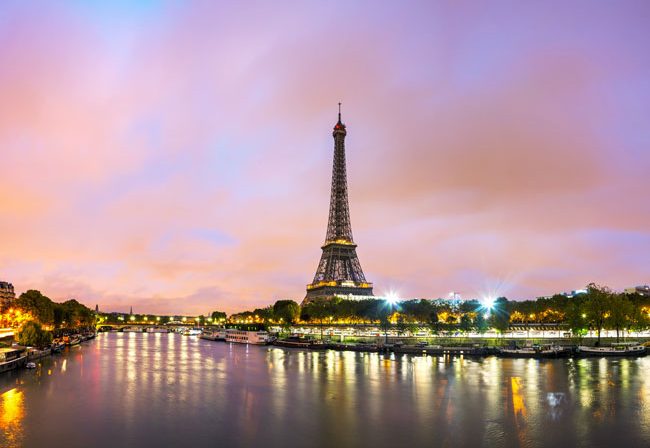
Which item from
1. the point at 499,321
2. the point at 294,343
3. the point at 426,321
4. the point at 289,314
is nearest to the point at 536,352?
the point at 499,321

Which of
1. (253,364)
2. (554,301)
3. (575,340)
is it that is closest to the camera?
(253,364)

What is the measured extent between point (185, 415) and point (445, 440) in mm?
19931

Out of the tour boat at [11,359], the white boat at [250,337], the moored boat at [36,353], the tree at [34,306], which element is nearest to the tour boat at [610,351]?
the white boat at [250,337]

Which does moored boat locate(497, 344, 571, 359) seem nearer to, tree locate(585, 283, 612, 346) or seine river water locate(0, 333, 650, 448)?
seine river water locate(0, 333, 650, 448)

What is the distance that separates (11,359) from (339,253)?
122049 millimetres

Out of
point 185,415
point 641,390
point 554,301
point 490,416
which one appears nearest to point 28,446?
point 185,415

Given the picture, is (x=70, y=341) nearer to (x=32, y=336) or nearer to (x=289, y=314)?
(x=32, y=336)

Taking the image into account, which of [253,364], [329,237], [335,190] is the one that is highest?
[335,190]

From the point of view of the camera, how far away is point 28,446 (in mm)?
32344

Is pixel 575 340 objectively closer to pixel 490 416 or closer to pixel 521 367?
pixel 521 367

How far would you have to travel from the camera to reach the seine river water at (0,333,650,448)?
34438 millimetres

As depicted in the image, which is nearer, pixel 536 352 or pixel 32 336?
pixel 536 352

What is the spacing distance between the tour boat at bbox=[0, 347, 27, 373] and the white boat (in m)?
61.9

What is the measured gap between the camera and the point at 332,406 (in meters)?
44.8
